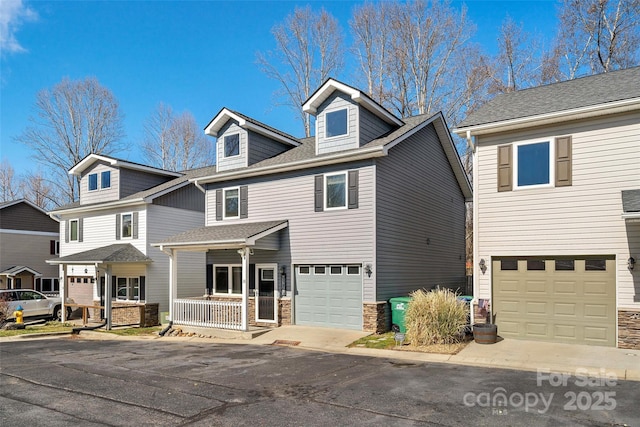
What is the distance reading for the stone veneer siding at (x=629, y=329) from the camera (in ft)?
36.2

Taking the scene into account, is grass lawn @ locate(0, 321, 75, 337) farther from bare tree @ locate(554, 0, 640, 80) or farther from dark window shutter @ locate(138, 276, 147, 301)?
bare tree @ locate(554, 0, 640, 80)

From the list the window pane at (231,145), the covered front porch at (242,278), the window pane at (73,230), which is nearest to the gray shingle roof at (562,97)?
the covered front porch at (242,278)

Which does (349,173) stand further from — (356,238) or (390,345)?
(390,345)

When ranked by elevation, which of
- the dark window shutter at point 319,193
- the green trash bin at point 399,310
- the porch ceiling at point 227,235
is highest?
the dark window shutter at point 319,193

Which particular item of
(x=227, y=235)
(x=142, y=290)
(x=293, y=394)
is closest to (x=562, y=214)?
(x=293, y=394)

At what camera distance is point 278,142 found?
19656 millimetres

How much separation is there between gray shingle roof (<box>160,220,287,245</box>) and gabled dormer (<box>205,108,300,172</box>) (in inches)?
97.1

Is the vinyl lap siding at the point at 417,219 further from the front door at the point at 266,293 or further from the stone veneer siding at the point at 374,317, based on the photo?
the front door at the point at 266,293

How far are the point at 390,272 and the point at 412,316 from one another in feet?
11.0

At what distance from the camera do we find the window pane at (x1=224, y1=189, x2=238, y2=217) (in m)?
18.8

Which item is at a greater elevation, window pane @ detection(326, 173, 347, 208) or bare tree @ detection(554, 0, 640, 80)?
bare tree @ detection(554, 0, 640, 80)

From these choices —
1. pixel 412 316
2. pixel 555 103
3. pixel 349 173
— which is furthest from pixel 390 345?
pixel 555 103

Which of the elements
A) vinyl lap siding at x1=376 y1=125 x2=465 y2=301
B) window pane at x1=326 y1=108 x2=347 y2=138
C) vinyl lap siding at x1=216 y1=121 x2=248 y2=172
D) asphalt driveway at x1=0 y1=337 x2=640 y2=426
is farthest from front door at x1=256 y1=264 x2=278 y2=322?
window pane at x1=326 y1=108 x2=347 y2=138

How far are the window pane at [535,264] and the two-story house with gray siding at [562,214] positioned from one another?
25 millimetres
